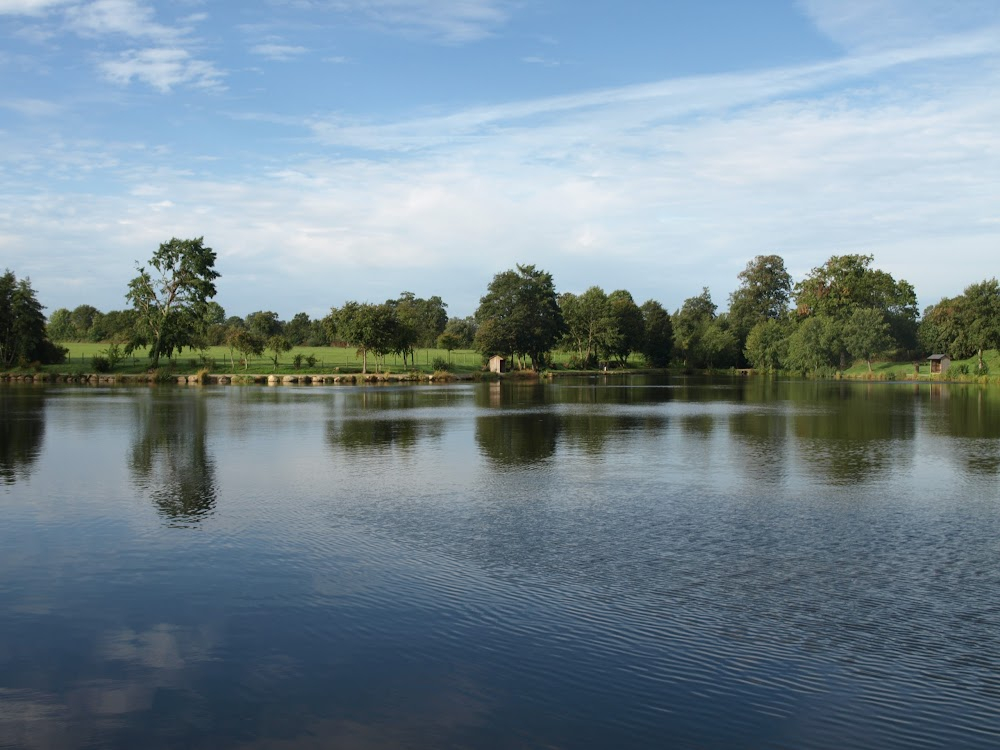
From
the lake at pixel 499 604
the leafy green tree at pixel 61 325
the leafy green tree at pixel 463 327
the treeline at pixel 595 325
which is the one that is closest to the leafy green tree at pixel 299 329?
the treeline at pixel 595 325

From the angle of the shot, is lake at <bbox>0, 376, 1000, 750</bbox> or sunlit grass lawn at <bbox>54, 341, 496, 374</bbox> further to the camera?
sunlit grass lawn at <bbox>54, 341, 496, 374</bbox>

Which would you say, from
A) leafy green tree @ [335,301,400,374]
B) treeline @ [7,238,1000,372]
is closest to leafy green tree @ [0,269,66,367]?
treeline @ [7,238,1000,372]

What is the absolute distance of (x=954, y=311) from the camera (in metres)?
90.3

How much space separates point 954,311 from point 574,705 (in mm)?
98175

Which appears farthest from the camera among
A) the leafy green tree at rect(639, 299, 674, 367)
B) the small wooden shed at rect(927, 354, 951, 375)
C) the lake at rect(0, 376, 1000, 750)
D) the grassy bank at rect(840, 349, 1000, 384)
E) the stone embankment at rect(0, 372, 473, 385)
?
the leafy green tree at rect(639, 299, 674, 367)

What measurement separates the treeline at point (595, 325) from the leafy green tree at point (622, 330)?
25 cm

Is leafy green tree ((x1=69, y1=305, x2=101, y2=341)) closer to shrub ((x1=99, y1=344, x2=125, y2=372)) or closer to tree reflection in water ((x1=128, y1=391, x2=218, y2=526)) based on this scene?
shrub ((x1=99, y1=344, x2=125, y2=372))

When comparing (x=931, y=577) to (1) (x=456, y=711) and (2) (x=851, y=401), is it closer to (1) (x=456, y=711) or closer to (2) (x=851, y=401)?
(1) (x=456, y=711)

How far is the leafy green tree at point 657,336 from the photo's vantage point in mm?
130250

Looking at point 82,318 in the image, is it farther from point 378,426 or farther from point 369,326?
point 378,426

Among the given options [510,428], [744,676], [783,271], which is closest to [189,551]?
[744,676]

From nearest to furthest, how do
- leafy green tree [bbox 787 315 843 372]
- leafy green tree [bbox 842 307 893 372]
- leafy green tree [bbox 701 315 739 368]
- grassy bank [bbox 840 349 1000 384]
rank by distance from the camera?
grassy bank [bbox 840 349 1000 384], leafy green tree [bbox 842 307 893 372], leafy green tree [bbox 787 315 843 372], leafy green tree [bbox 701 315 739 368]

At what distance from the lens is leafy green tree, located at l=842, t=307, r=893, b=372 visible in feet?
326

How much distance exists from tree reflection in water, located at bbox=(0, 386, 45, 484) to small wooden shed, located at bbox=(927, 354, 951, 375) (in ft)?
315
